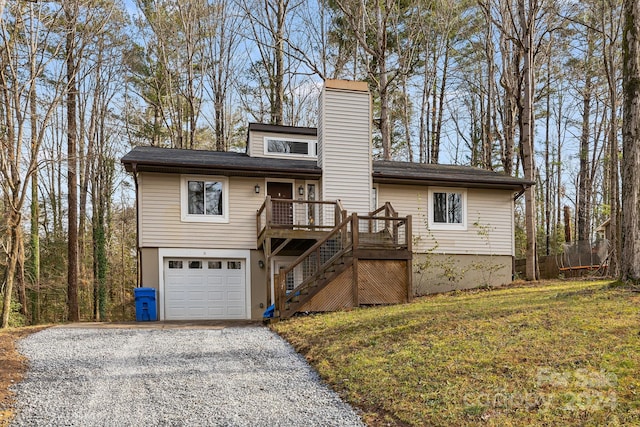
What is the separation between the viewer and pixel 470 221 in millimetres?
15211

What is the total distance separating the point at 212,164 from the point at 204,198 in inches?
42.5

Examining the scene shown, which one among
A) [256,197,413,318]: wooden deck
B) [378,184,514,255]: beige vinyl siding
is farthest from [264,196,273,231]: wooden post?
[378,184,514,255]: beige vinyl siding

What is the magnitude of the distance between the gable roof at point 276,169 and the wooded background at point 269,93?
116 inches

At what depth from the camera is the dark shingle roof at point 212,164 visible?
502 inches

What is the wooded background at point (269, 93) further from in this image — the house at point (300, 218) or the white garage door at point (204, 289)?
the white garage door at point (204, 289)

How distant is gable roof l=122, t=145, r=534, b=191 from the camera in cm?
1291

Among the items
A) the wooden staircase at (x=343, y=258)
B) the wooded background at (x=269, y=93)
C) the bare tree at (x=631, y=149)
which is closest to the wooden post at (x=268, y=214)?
the wooden staircase at (x=343, y=258)

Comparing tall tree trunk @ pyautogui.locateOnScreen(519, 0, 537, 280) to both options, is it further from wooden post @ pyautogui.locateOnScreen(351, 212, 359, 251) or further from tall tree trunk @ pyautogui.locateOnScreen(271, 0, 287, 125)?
tall tree trunk @ pyautogui.locateOnScreen(271, 0, 287, 125)

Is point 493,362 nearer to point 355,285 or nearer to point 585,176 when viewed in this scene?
point 355,285

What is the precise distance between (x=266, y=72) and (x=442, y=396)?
71.7 ft

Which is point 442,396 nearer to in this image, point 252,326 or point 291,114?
point 252,326

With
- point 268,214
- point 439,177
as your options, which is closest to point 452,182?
point 439,177

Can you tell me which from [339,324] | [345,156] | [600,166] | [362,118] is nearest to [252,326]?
[339,324]

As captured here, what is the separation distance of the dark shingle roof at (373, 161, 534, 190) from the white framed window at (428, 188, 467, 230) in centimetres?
35
